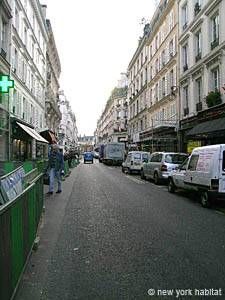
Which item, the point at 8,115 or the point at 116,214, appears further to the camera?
the point at 8,115

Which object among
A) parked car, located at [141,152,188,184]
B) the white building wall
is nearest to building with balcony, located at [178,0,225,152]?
parked car, located at [141,152,188,184]

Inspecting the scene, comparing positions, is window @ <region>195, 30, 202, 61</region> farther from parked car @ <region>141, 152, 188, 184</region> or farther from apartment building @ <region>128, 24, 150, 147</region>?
apartment building @ <region>128, 24, 150, 147</region>

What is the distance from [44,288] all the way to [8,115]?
19.3 metres

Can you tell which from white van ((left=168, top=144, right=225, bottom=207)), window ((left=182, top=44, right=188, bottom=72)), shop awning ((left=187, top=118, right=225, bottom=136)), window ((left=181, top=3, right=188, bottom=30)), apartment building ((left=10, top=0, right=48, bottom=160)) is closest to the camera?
white van ((left=168, top=144, right=225, bottom=207))

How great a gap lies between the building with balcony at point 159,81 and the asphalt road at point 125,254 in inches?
845

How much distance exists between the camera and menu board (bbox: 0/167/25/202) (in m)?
4.71

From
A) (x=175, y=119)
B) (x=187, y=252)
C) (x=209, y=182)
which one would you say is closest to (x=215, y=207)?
(x=209, y=182)

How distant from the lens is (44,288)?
4219 millimetres

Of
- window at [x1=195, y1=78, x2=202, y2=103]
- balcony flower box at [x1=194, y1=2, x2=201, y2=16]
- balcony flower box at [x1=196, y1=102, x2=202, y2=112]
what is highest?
balcony flower box at [x1=194, y1=2, x2=201, y2=16]

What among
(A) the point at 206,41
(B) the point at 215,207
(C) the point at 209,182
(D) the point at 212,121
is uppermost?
(A) the point at 206,41

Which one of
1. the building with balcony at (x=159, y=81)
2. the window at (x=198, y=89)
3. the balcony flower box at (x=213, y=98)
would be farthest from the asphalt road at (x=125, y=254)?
the building with balcony at (x=159, y=81)

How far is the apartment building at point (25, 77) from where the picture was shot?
24.7m

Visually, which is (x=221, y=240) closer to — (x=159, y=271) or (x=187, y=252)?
(x=187, y=252)

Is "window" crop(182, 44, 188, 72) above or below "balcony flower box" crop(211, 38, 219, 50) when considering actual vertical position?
above
